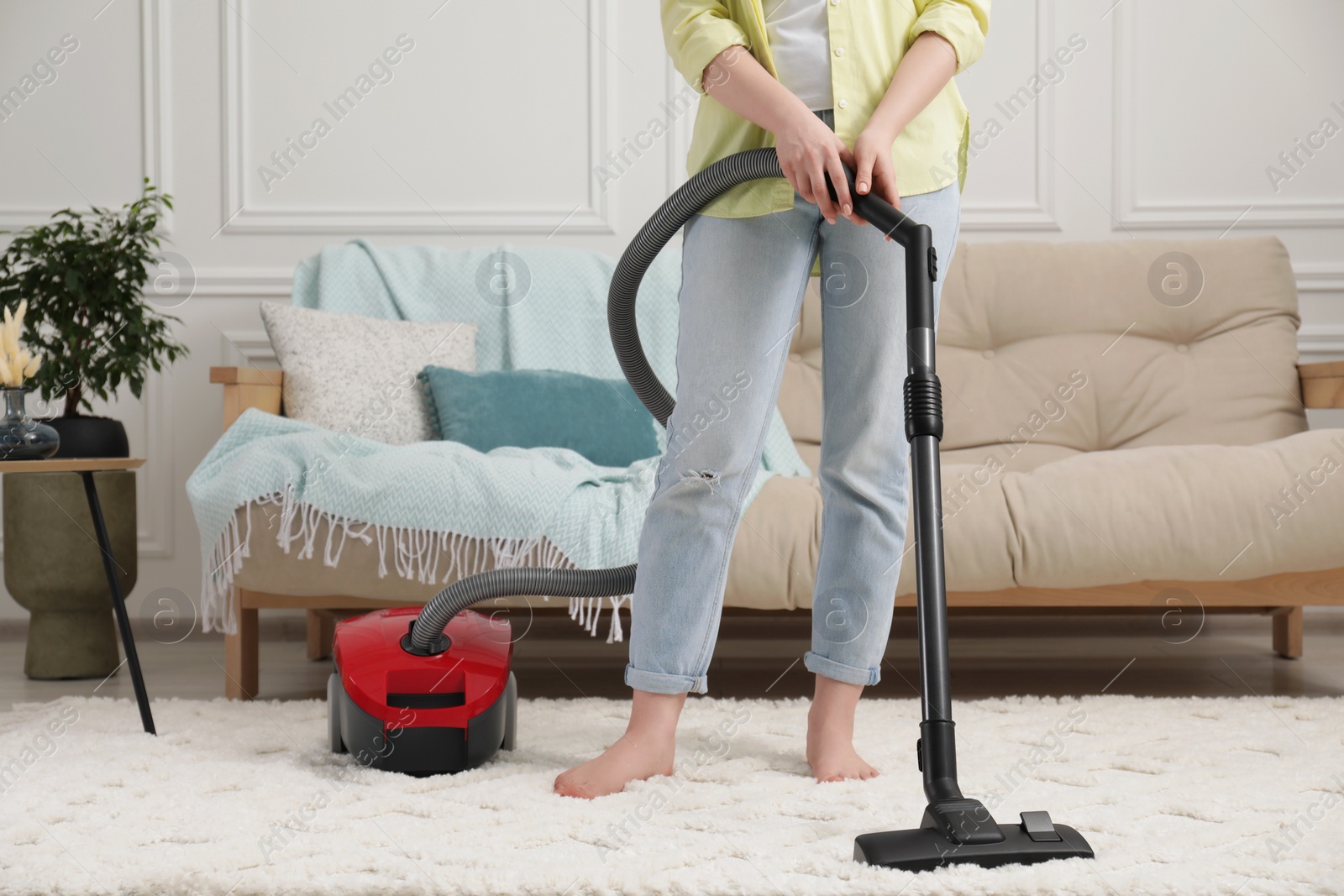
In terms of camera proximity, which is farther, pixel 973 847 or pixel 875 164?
pixel 875 164

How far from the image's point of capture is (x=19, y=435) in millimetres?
1358

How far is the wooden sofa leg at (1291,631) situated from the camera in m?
2.07

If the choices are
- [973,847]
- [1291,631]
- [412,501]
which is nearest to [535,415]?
[412,501]

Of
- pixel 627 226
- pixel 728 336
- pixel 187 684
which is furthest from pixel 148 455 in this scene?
pixel 728 336

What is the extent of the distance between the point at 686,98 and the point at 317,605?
1662mm

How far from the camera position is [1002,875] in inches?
33.7

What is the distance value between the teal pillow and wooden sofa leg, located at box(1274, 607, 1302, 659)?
1.38 m

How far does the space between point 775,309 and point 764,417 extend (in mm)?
126

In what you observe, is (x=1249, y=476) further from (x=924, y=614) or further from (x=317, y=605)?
(x=317, y=605)

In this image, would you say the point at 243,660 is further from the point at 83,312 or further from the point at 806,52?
the point at 806,52

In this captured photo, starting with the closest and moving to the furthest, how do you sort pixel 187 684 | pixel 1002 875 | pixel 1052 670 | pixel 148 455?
pixel 1002 875, pixel 187 684, pixel 1052 670, pixel 148 455

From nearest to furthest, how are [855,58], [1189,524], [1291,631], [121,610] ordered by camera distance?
[855,58] < [121,610] < [1189,524] < [1291,631]

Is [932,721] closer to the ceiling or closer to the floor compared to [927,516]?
closer to the floor

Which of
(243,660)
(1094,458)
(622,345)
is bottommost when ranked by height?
(243,660)
